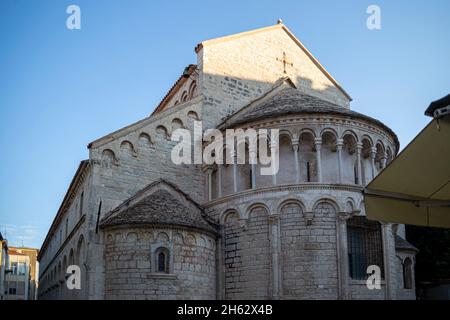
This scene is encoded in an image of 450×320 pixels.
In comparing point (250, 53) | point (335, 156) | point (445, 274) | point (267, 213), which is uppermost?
point (250, 53)

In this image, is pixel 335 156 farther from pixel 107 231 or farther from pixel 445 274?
pixel 445 274

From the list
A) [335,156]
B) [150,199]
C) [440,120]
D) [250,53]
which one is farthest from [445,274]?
[440,120]

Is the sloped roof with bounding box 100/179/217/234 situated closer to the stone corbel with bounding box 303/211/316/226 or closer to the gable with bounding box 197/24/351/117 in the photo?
the stone corbel with bounding box 303/211/316/226

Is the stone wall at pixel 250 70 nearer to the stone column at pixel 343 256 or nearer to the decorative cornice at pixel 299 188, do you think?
the decorative cornice at pixel 299 188

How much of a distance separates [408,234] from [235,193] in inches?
588

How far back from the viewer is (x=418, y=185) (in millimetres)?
6988

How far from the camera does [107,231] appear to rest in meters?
18.6

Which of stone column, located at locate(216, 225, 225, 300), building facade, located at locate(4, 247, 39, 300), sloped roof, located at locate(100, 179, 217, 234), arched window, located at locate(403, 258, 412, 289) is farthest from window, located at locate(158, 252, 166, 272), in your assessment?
building facade, located at locate(4, 247, 39, 300)

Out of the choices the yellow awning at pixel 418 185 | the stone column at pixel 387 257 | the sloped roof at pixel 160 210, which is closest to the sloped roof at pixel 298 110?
the sloped roof at pixel 160 210

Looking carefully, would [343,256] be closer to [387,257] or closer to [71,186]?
[387,257]

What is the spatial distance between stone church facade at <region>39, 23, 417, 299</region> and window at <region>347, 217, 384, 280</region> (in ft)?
0.12

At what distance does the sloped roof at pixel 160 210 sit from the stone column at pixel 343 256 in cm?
429

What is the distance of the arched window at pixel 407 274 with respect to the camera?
23.9 m

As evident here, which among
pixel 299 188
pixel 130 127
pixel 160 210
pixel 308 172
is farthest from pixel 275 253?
pixel 130 127
